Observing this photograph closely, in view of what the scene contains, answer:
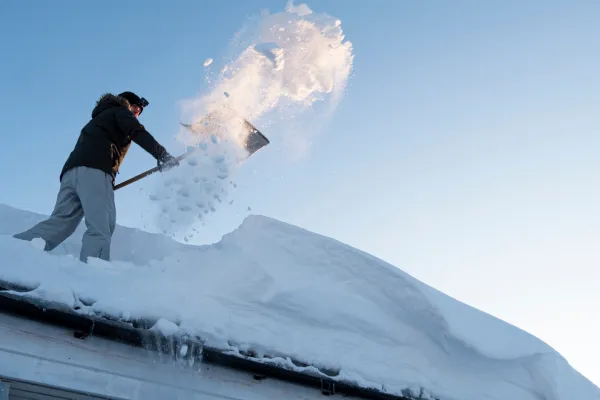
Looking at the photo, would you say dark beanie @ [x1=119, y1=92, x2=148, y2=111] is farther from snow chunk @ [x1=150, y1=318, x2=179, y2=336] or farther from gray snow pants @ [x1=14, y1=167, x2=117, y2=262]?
snow chunk @ [x1=150, y1=318, x2=179, y2=336]

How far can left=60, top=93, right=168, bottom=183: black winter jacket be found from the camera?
3574 mm

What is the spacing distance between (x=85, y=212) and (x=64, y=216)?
0.82ft

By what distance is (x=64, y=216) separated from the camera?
3494mm

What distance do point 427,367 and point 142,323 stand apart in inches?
66.6

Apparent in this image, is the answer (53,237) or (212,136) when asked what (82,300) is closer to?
(53,237)

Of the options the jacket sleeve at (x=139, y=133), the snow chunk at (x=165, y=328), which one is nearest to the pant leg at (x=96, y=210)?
the jacket sleeve at (x=139, y=133)

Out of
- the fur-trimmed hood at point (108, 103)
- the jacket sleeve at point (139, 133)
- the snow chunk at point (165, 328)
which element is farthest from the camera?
the fur-trimmed hood at point (108, 103)

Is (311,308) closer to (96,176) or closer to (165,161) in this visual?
(165,161)

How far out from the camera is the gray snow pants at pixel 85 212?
3.23 metres

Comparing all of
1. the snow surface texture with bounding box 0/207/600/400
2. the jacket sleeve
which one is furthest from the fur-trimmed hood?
the snow surface texture with bounding box 0/207/600/400

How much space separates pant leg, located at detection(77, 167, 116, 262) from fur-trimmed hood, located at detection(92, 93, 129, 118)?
58 cm

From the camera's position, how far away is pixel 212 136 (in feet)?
15.6

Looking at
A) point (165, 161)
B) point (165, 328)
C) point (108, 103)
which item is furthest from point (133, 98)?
point (165, 328)

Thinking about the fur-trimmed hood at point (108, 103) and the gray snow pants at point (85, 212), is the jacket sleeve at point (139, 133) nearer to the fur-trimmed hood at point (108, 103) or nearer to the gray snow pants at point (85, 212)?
the fur-trimmed hood at point (108, 103)
